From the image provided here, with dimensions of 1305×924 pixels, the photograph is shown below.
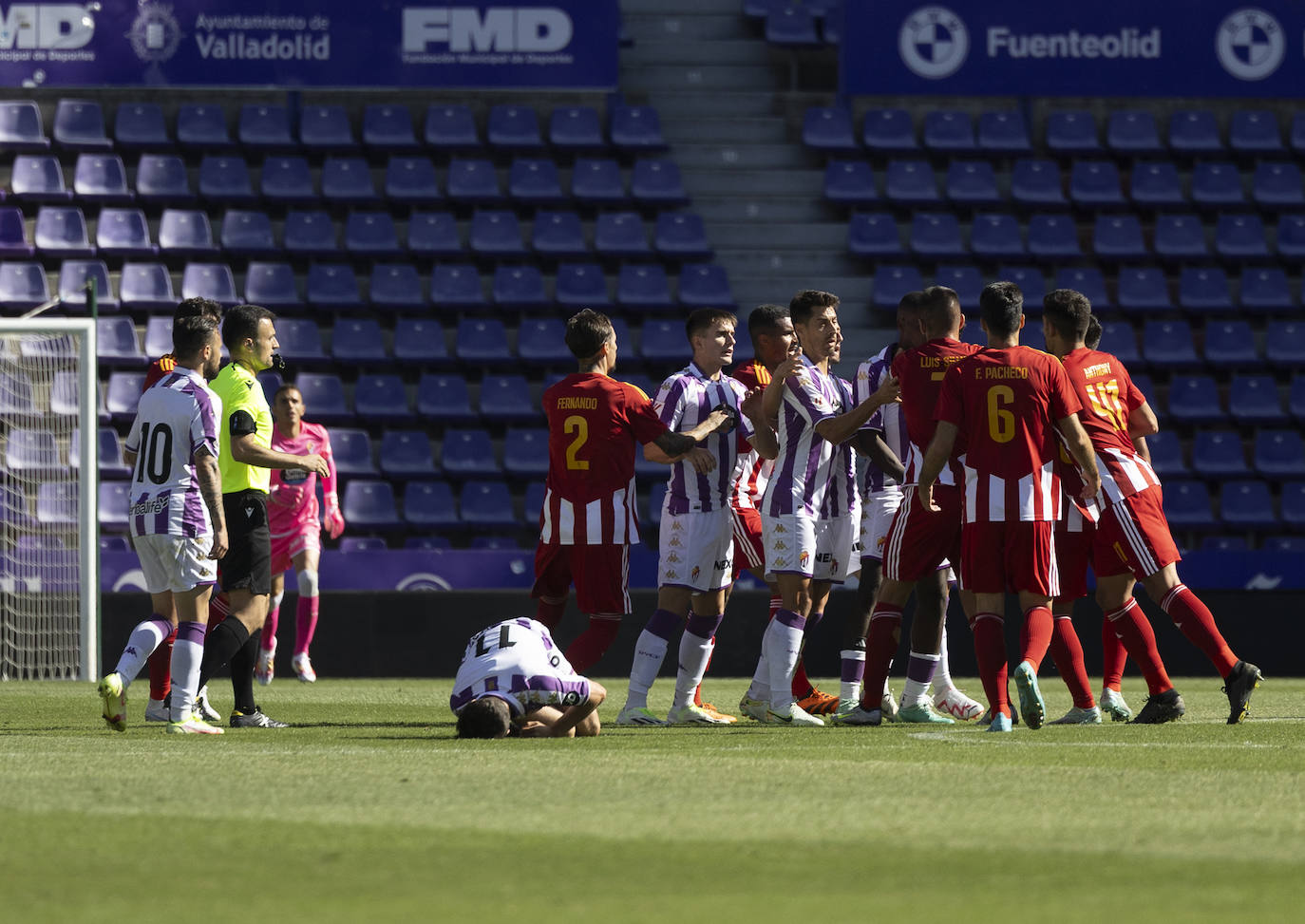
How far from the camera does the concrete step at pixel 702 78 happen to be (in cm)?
1906

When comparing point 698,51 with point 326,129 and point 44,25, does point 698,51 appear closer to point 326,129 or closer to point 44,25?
point 326,129

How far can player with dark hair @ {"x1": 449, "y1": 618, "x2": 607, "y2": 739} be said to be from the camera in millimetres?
7148

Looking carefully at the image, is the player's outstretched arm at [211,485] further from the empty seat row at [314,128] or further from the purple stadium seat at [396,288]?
the empty seat row at [314,128]

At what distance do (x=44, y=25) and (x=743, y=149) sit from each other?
6.95 meters

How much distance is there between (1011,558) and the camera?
762cm

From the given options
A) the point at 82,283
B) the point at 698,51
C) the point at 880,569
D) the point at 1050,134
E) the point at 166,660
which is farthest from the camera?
the point at 698,51

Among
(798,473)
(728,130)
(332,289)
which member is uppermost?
(728,130)

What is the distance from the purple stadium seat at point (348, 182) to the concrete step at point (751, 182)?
3.15 m

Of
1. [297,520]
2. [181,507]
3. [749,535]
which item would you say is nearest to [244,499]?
[181,507]

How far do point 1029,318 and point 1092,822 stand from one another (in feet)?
42.9

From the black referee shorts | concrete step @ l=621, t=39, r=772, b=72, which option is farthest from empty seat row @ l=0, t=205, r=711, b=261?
the black referee shorts

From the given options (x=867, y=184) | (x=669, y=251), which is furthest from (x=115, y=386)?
(x=867, y=184)

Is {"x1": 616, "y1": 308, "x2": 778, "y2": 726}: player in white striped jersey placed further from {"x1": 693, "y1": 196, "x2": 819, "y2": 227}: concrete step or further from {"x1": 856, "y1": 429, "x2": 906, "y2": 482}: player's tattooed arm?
{"x1": 693, "y1": 196, "x2": 819, "y2": 227}: concrete step

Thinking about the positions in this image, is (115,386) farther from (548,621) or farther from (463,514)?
(548,621)
